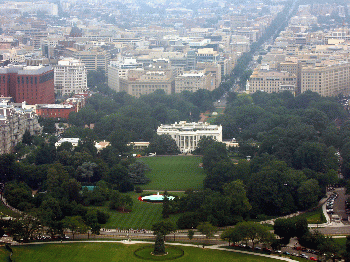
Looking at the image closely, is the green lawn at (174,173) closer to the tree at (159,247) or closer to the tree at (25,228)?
the tree at (25,228)

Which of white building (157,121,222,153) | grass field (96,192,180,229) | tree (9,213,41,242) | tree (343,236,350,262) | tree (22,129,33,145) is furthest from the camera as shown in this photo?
white building (157,121,222,153)

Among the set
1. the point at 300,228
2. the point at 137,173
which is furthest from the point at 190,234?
the point at 137,173

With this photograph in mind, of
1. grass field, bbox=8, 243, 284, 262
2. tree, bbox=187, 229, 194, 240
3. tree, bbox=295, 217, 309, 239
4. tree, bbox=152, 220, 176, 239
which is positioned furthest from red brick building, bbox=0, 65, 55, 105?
tree, bbox=295, 217, 309, 239

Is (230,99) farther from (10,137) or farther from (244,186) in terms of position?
(244,186)

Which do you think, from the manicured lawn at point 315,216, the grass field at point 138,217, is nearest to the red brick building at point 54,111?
the grass field at point 138,217

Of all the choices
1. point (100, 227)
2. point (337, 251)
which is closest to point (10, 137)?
point (100, 227)

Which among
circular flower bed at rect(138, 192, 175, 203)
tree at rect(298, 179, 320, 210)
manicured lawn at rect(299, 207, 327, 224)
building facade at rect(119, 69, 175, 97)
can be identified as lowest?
circular flower bed at rect(138, 192, 175, 203)

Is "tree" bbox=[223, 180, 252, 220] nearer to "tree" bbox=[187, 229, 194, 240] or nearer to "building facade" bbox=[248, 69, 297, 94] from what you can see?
"tree" bbox=[187, 229, 194, 240]
